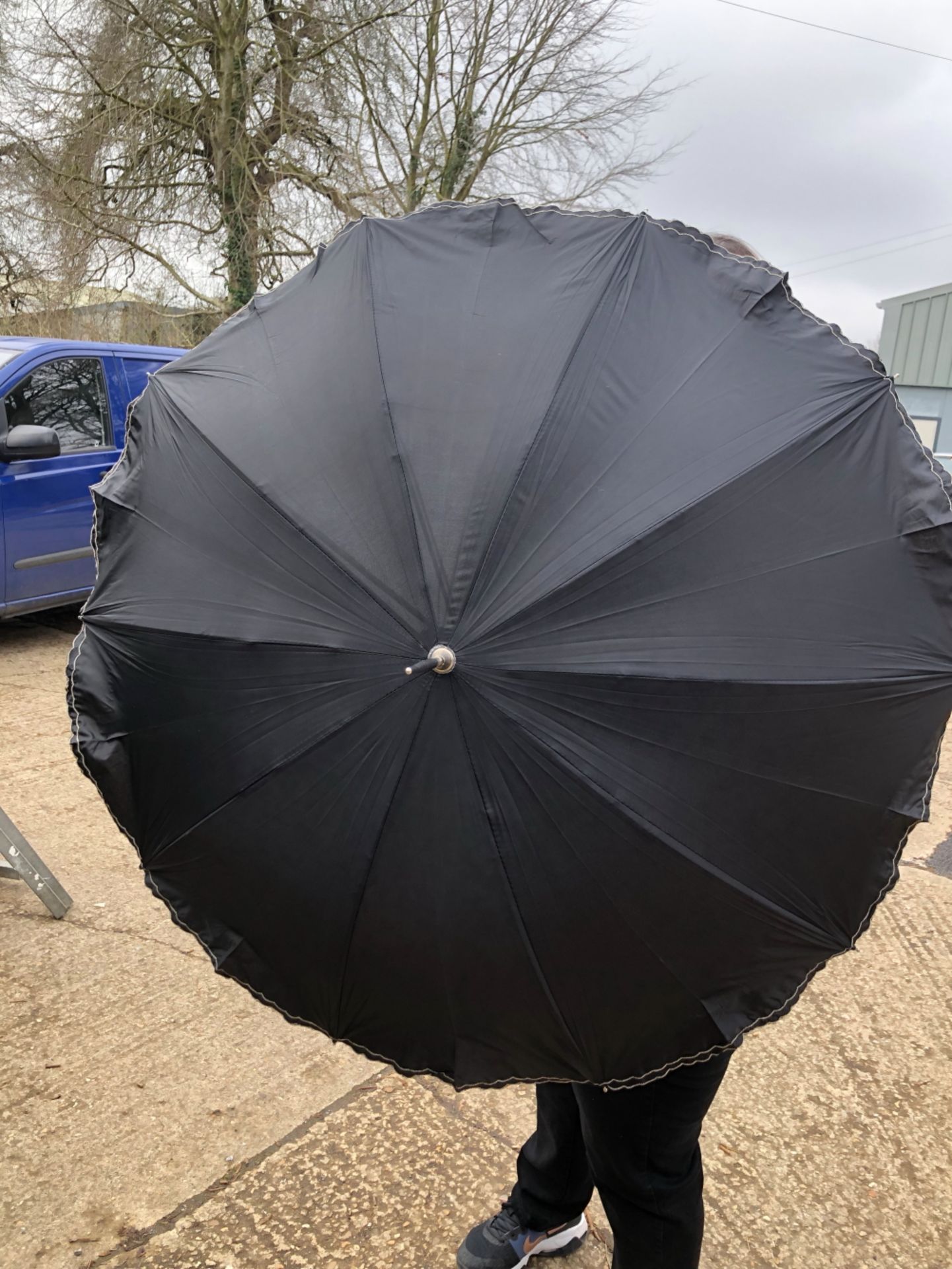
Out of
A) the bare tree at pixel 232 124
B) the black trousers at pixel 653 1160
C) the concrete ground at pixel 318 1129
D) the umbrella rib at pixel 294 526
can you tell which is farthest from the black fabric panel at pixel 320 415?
the bare tree at pixel 232 124

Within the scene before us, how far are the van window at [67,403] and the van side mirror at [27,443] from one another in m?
0.19

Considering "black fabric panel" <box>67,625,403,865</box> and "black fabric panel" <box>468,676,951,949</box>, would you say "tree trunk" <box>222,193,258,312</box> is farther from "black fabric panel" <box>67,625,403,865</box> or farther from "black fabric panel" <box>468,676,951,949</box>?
"black fabric panel" <box>468,676,951,949</box>

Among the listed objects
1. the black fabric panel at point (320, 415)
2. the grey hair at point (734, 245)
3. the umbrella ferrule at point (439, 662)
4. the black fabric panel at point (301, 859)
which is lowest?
the black fabric panel at point (301, 859)

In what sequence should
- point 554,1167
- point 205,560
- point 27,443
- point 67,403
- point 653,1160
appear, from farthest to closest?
point 67,403 → point 27,443 → point 554,1167 → point 653,1160 → point 205,560

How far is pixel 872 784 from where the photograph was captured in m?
1.39

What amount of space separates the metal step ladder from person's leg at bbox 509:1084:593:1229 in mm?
2065

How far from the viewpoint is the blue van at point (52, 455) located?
626cm

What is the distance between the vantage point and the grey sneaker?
2219 millimetres

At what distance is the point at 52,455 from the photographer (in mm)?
6238

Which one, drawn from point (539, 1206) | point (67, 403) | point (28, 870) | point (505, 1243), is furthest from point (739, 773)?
point (67, 403)

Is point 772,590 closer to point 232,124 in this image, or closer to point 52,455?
point 52,455

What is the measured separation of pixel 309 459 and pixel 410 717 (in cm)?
42

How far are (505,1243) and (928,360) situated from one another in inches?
747

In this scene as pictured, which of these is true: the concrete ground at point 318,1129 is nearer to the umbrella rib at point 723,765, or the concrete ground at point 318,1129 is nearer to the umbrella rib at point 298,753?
the umbrella rib at point 298,753
